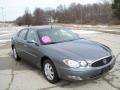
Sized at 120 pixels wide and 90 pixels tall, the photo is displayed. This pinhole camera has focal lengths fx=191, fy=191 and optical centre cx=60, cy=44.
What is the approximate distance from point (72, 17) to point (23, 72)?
313 ft

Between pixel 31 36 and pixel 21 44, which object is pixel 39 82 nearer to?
pixel 31 36

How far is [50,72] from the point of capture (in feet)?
16.5

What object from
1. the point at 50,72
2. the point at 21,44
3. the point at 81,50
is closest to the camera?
the point at 81,50

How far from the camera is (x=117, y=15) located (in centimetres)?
5575

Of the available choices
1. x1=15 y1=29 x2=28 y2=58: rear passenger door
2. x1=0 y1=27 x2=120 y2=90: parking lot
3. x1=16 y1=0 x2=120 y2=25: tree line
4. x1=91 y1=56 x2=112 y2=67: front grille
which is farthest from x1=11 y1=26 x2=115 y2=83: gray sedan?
x1=16 y1=0 x2=120 y2=25: tree line

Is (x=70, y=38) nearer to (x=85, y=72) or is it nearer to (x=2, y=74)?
(x=85, y=72)

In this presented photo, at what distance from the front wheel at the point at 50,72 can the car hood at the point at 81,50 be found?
1.38ft

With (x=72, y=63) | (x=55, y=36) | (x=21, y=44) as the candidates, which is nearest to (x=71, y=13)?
(x=21, y=44)

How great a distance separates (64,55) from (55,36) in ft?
4.65

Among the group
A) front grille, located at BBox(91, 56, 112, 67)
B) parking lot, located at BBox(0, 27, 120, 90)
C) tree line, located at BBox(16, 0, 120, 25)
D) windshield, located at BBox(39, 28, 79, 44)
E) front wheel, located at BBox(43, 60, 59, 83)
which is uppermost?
tree line, located at BBox(16, 0, 120, 25)

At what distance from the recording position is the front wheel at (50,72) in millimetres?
4815

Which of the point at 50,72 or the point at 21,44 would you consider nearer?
the point at 50,72

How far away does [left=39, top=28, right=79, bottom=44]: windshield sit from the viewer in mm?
5633

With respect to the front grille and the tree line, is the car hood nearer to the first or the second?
the front grille
